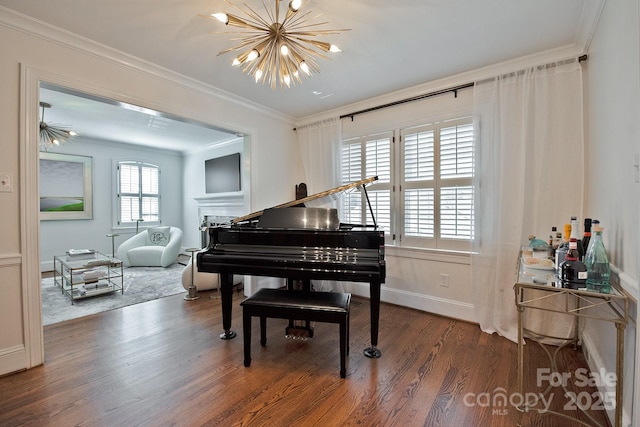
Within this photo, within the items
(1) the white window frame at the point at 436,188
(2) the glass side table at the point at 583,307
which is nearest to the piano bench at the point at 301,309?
(2) the glass side table at the point at 583,307

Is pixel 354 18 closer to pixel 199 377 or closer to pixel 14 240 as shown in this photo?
pixel 199 377

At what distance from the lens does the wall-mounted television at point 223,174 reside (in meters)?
5.58

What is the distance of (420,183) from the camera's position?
3.19 meters

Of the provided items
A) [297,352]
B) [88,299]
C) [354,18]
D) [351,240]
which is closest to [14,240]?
[88,299]

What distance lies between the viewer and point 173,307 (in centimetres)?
332

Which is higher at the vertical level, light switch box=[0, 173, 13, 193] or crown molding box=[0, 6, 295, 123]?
crown molding box=[0, 6, 295, 123]

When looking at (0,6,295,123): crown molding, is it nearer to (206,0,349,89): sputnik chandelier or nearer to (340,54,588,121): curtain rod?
(206,0,349,89): sputnik chandelier

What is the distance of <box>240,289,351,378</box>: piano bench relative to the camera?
1.94 metres

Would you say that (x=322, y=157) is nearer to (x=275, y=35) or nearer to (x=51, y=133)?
(x=275, y=35)

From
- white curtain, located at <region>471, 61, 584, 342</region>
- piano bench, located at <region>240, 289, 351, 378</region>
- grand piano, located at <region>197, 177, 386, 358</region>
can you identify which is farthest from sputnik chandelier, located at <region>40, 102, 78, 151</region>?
white curtain, located at <region>471, 61, 584, 342</region>

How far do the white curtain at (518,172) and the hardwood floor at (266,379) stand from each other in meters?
0.44

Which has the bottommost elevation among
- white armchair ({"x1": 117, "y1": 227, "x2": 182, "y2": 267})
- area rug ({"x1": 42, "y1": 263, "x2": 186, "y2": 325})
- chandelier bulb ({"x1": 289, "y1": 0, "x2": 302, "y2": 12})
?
area rug ({"x1": 42, "y1": 263, "x2": 186, "y2": 325})

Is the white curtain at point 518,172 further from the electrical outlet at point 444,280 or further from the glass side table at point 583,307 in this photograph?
the glass side table at point 583,307

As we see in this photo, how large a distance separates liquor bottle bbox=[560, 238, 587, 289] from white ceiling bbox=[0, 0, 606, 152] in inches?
64.2
